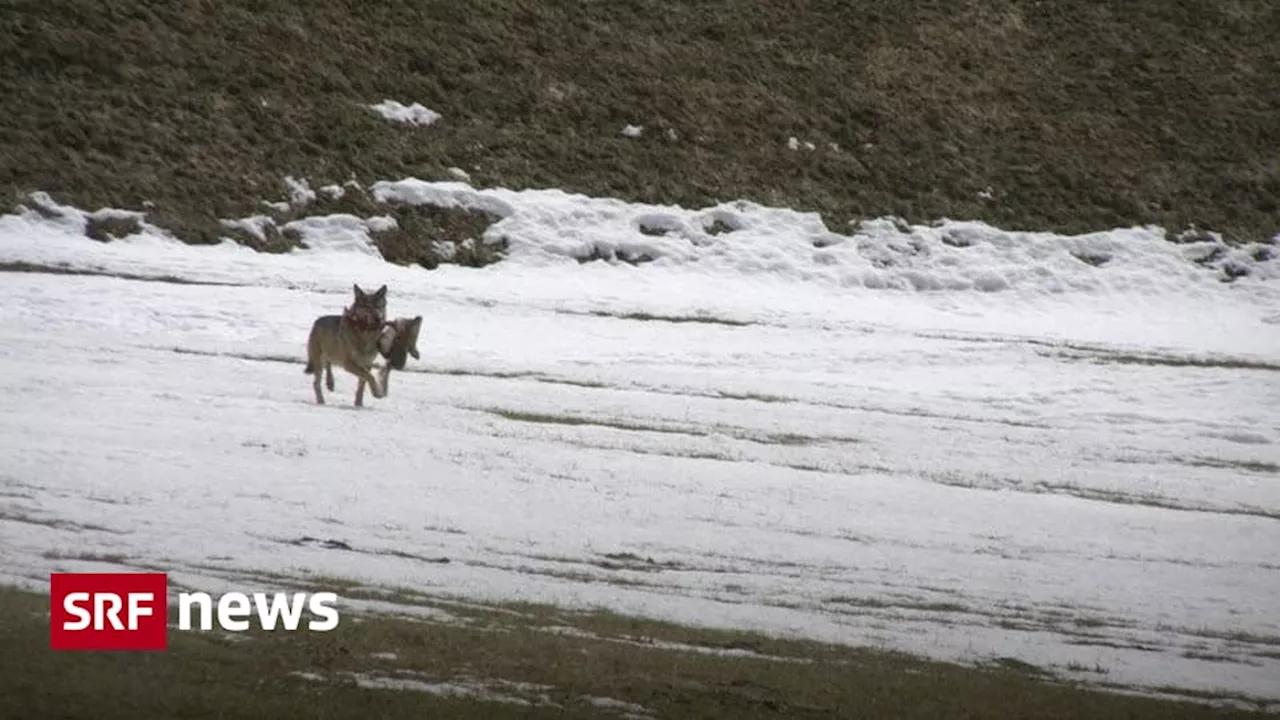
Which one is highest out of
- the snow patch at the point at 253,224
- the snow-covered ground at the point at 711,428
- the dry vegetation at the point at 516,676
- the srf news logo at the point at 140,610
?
the snow patch at the point at 253,224

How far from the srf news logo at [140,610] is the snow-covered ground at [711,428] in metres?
1.00

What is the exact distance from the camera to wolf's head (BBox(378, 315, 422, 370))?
74.9 ft

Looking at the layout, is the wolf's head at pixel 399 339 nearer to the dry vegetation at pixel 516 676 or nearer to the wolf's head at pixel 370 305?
the wolf's head at pixel 370 305

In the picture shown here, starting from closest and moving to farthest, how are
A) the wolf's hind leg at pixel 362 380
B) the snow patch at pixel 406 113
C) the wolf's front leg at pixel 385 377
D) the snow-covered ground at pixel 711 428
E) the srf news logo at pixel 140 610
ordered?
the srf news logo at pixel 140 610 < the snow-covered ground at pixel 711 428 < the wolf's hind leg at pixel 362 380 < the wolf's front leg at pixel 385 377 < the snow patch at pixel 406 113

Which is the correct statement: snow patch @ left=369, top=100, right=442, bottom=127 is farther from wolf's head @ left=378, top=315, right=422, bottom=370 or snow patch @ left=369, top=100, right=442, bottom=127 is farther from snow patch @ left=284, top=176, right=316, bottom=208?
wolf's head @ left=378, top=315, right=422, bottom=370

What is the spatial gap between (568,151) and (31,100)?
38.9 feet

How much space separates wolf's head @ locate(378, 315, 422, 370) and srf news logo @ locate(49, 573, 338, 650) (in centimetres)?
842

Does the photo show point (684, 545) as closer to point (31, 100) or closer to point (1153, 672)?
point (1153, 672)

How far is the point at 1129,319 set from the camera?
Result: 3950 cm

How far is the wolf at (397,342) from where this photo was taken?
22.8 meters

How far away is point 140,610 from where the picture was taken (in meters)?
12.9

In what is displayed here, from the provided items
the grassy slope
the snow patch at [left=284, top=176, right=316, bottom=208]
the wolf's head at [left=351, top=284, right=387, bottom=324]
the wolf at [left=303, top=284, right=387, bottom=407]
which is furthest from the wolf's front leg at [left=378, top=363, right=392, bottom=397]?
the snow patch at [left=284, top=176, right=316, bottom=208]

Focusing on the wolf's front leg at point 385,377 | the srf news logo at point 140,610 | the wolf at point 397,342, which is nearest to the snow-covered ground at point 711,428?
the wolf's front leg at point 385,377

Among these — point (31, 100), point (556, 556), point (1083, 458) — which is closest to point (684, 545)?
point (556, 556)
